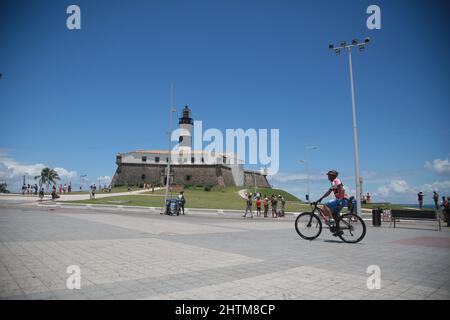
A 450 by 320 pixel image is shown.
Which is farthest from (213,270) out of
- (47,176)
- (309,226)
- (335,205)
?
(47,176)

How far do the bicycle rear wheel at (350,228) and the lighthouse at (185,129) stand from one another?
3167 inches

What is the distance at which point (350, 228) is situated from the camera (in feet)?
29.0

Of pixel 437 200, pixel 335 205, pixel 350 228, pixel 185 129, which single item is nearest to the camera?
pixel 335 205

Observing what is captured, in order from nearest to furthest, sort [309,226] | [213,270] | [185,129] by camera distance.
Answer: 1. [213,270]
2. [309,226]
3. [185,129]

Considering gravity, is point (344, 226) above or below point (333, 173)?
below

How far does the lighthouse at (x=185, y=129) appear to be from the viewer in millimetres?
88312

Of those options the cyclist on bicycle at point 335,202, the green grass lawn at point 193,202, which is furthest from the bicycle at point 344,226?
the green grass lawn at point 193,202

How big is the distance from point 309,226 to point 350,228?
49.1 inches

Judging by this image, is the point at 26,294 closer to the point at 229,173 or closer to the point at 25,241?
the point at 25,241

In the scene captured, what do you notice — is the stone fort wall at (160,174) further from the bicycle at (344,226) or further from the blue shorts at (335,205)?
the blue shorts at (335,205)

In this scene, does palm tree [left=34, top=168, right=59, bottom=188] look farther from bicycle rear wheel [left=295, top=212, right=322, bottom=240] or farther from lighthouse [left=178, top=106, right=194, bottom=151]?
bicycle rear wheel [left=295, top=212, right=322, bottom=240]

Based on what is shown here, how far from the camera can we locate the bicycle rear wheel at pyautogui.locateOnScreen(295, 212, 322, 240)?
930cm

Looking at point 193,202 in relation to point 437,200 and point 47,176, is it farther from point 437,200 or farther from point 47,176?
point 47,176
